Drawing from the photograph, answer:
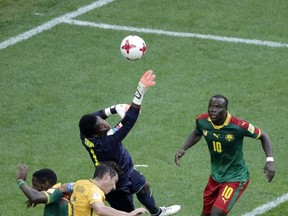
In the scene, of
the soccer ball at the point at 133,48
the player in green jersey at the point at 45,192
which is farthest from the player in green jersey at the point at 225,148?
the player in green jersey at the point at 45,192

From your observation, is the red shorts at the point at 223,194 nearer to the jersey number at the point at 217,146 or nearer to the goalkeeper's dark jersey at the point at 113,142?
the jersey number at the point at 217,146

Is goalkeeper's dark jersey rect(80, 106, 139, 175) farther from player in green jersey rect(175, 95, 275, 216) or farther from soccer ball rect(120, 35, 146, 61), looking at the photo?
soccer ball rect(120, 35, 146, 61)

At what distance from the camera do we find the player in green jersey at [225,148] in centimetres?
1356

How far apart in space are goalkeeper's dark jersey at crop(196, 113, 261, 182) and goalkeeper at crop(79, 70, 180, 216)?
3.46 feet

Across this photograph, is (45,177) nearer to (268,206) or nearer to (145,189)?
(145,189)

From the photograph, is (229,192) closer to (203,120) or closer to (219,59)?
(203,120)

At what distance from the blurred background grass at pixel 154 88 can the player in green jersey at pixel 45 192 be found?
10.5 feet

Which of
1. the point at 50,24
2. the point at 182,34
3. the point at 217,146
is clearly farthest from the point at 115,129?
the point at 50,24

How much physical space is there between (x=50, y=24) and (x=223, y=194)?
383 inches

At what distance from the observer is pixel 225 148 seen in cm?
1366

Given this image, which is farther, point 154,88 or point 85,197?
point 154,88

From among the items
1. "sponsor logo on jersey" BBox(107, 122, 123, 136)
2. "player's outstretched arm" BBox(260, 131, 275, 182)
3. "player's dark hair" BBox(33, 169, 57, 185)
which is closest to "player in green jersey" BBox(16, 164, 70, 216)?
"player's dark hair" BBox(33, 169, 57, 185)

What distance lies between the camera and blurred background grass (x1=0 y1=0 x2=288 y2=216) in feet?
53.5

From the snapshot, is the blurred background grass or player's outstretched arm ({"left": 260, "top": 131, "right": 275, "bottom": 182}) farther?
the blurred background grass
